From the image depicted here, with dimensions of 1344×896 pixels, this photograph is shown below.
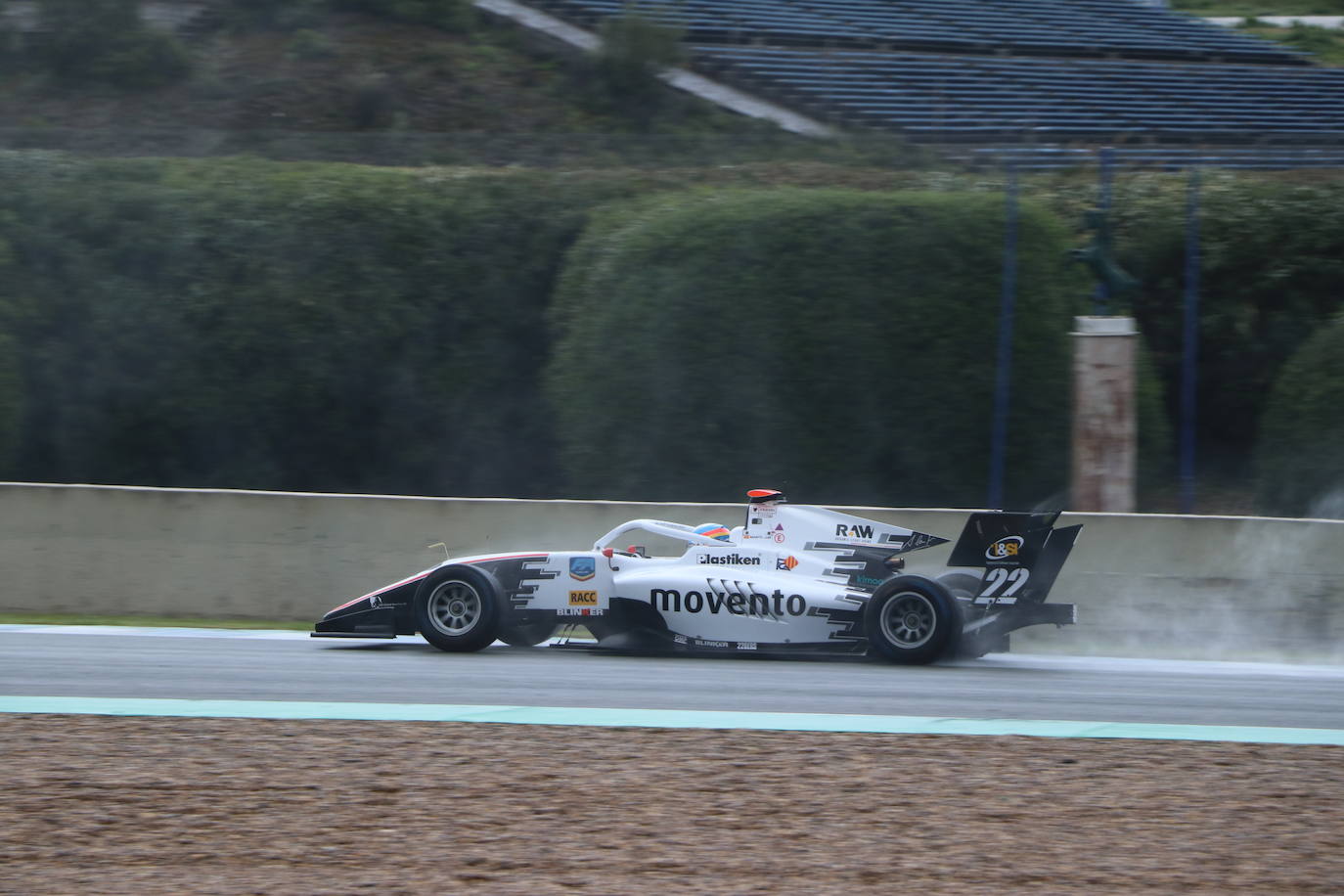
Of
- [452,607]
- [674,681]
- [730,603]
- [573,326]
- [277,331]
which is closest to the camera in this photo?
[674,681]

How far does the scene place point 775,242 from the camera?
1448 centimetres

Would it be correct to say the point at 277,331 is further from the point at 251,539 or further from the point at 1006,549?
the point at 1006,549

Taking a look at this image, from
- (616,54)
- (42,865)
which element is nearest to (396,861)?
(42,865)

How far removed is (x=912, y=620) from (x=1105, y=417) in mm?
4272

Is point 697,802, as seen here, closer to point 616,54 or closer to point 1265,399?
point 1265,399

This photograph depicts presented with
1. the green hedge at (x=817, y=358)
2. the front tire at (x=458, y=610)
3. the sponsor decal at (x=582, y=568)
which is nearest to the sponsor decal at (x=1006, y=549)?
the sponsor decal at (x=582, y=568)

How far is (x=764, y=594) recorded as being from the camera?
8.85 m

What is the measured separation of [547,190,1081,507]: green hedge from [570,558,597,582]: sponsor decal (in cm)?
462

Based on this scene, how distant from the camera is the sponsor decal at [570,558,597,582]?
29.9ft

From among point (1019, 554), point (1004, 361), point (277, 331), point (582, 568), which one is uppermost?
point (277, 331)

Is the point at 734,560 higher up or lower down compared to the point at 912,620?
higher up

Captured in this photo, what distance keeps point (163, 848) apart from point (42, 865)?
388 mm

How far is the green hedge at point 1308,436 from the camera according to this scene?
13.2 metres

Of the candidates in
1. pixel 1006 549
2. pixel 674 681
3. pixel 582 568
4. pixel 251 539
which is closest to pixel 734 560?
pixel 582 568
